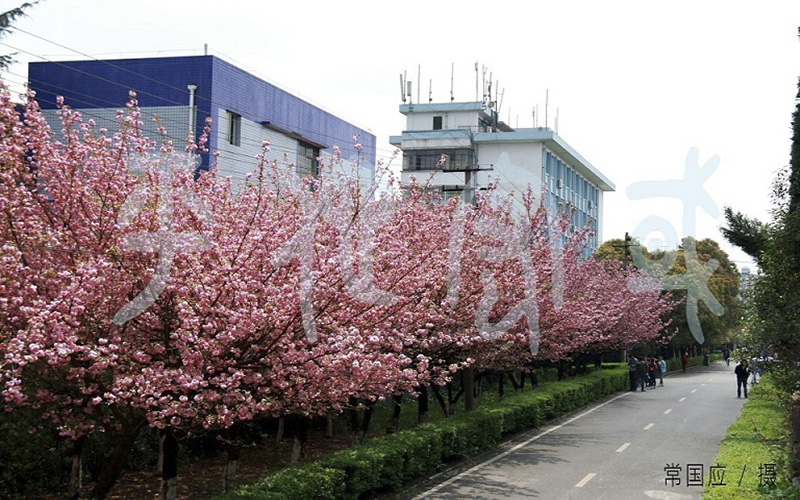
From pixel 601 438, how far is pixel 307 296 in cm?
1479

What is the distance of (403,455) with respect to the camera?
15.4 m

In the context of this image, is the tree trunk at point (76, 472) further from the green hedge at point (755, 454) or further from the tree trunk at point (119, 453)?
the green hedge at point (755, 454)

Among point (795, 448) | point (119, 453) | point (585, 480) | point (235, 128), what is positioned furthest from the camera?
point (235, 128)

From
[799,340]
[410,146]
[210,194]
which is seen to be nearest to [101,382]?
[210,194]

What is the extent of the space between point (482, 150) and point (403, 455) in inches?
2015

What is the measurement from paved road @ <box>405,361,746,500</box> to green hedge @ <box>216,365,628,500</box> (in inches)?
15.4

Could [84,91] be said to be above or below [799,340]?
above

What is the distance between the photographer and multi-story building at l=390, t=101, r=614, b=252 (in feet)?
202

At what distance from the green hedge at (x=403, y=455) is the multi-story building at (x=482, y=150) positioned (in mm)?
36593

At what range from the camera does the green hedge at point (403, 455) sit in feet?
39.2

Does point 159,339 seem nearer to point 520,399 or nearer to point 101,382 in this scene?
point 101,382

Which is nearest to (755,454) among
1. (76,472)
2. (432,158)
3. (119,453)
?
(119,453)

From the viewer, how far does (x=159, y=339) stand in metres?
9.87

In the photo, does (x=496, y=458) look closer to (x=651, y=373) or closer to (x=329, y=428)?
(x=329, y=428)
